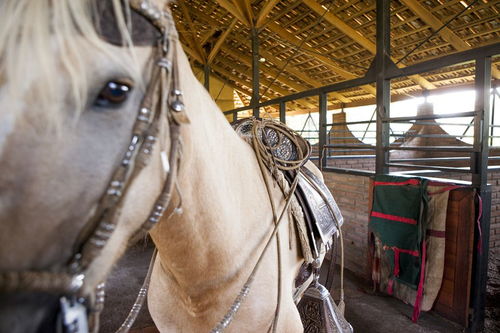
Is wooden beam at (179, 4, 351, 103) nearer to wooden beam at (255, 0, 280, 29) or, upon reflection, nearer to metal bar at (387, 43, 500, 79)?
wooden beam at (255, 0, 280, 29)

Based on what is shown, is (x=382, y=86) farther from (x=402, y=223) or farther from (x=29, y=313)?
(x=29, y=313)

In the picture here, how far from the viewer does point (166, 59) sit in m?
0.55

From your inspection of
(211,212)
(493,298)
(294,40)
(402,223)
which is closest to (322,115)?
(402,223)

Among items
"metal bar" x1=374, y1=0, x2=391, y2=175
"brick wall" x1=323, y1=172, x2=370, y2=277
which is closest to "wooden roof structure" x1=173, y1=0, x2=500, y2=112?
"metal bar" x1=374, y1=0, x2=391, y2=175

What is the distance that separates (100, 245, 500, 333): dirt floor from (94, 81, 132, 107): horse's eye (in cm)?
171

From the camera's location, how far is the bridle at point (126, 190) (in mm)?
451

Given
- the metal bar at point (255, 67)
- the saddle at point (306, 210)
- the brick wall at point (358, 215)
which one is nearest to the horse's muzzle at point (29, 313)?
the saddle at point (306, 210)

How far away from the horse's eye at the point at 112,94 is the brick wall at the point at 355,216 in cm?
330

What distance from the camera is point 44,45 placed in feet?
1.38

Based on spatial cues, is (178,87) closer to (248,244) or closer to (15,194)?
(15,194)

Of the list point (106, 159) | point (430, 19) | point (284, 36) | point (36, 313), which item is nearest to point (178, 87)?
point (106, 159)

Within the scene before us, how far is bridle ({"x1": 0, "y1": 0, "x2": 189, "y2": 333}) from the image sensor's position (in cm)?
45

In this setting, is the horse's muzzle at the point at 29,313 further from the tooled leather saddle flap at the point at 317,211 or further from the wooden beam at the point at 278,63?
the wooden beam at the point at 278,63

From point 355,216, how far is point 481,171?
5.10 ft
